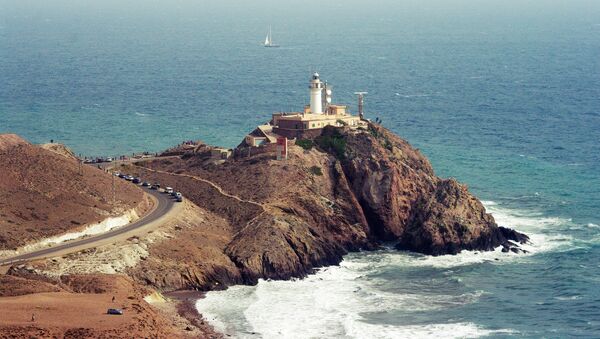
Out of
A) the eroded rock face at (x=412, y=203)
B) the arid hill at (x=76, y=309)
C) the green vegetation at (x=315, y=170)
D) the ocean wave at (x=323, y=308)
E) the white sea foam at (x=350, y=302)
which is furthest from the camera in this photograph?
the green vegetation at (x=315, y=170)

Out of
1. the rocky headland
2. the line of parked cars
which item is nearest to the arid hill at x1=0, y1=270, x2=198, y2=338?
the rocky headland

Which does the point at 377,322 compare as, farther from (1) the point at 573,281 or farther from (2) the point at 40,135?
(2) the point at 40,135

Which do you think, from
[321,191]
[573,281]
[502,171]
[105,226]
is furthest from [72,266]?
[502,171]

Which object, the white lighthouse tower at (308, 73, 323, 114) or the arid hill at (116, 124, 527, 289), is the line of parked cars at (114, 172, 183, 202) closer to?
the arid hill at (116, 124, 527, 289)

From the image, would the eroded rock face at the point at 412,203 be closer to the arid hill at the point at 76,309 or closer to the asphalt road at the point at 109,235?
the asphalt road at the point at 109,235

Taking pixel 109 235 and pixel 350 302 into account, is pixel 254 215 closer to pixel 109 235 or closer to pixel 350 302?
pixel 109 235

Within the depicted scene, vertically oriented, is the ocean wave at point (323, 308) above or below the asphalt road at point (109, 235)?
below

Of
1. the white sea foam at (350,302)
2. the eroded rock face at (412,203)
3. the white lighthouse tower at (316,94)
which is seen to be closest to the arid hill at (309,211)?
the eroded rock face at (412,203)
